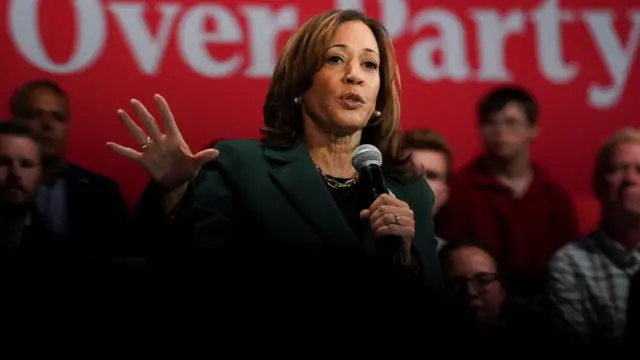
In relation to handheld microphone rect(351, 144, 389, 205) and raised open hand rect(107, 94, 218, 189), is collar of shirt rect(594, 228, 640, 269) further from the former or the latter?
raised open hand rect(107, 94, 218, 189)

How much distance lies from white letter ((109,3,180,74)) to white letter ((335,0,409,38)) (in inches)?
17.7

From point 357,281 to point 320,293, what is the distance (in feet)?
0.34

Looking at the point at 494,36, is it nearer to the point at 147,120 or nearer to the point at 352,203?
the point at 352,203

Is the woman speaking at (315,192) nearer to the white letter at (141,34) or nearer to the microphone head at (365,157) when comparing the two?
the microphone head at (365,157)

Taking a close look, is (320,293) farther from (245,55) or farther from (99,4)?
(99,4)

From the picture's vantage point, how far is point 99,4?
262 centimetres

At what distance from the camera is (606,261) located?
2.52 metres

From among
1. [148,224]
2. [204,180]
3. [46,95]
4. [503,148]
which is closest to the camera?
[148,224]

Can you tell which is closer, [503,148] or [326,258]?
[326,258]

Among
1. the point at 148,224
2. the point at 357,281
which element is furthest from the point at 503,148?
the point at 148,224

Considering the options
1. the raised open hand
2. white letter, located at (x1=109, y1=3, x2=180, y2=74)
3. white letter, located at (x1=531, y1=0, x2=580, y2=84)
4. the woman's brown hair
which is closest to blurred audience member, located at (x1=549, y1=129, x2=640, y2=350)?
white letter, located at (x1=531, y1=0, x2=580, y2=84)

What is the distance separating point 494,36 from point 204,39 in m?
0.70

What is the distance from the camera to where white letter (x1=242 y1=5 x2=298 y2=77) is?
2680 mm

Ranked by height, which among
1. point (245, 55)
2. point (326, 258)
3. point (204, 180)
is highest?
point (245, 55)
